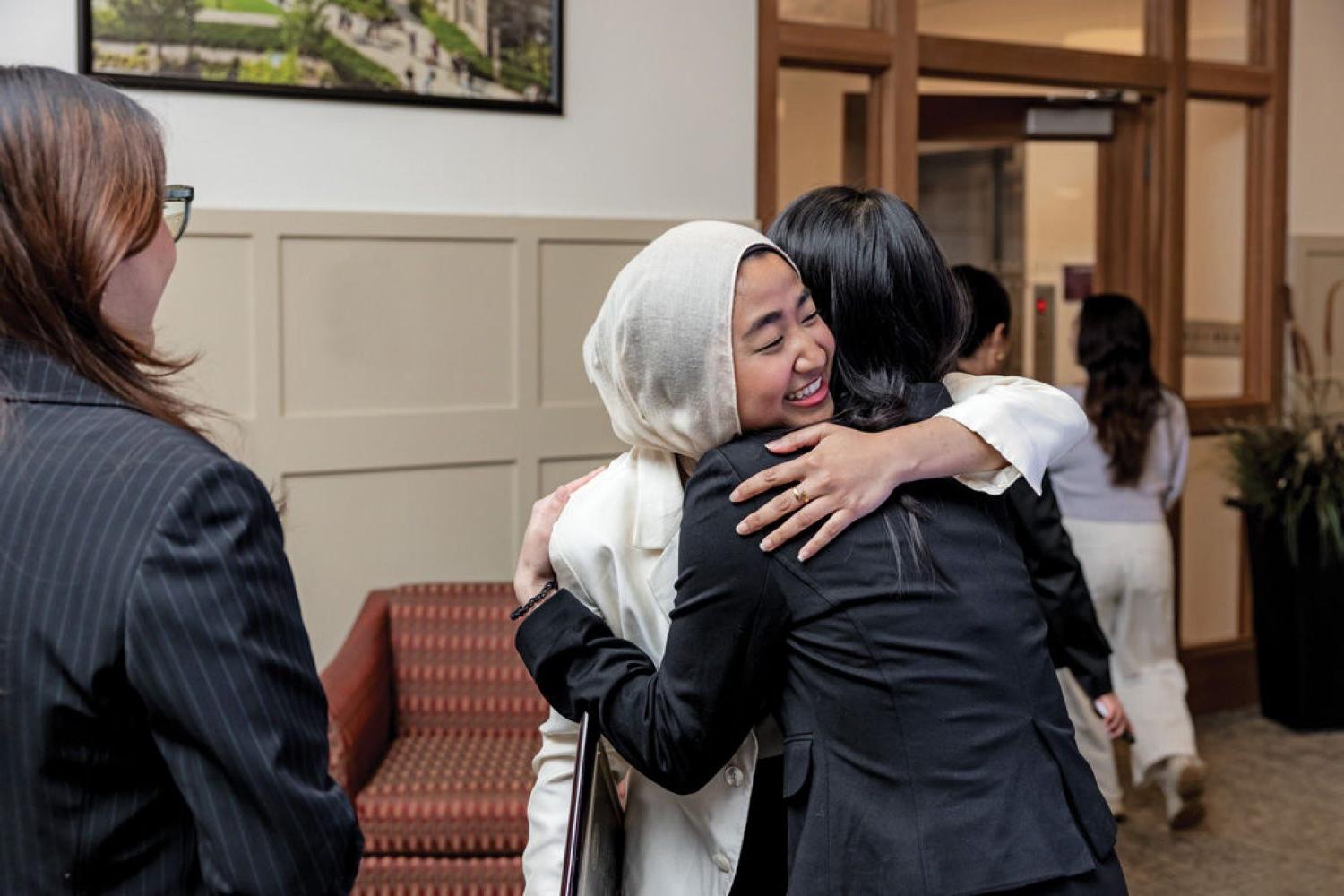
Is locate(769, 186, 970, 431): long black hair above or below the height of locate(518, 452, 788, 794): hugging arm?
above

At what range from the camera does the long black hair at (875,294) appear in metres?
1.57

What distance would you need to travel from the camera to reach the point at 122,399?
3.76ft

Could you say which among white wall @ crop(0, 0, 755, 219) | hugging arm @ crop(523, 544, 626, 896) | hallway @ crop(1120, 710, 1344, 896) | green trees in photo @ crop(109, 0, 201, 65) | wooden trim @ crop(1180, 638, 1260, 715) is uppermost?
green trees in photo @ crop(109, 0, 201, 65)

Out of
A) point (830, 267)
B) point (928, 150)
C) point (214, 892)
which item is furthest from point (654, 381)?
point (928, 150)

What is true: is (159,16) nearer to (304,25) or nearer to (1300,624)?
(304,25)

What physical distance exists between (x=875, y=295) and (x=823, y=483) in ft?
0.78

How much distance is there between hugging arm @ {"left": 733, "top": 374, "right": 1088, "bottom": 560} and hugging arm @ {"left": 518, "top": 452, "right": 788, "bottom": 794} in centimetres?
3

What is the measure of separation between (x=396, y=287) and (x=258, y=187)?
0.44 m

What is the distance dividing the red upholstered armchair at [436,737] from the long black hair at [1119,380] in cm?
184

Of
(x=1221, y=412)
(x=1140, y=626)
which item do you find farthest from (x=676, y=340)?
(x=1221, y=412)

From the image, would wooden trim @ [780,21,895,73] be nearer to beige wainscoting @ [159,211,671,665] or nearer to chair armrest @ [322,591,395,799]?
beige wainscoting @ [159,211,671,665]

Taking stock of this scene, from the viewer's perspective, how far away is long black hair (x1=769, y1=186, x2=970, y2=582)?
1568mm

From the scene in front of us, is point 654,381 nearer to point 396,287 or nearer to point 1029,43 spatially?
point 396,287

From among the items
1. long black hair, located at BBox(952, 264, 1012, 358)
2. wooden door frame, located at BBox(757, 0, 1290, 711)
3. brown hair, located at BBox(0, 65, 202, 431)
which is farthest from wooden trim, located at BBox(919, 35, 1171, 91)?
brown hair, located at BBox(0, 65, 202, 431)
